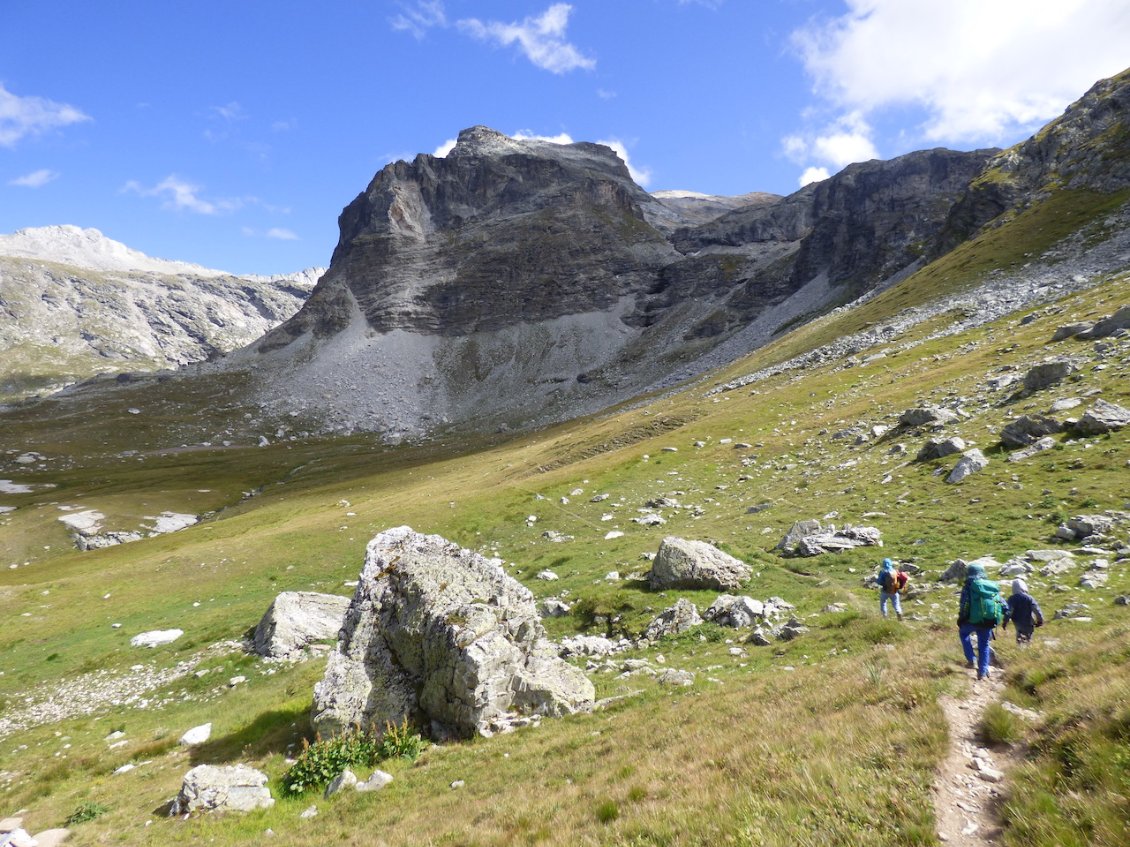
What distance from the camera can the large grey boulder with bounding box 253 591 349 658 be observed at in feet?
89.0

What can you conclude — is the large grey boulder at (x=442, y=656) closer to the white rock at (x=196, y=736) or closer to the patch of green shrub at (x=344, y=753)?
the patch of green shrub at (x=344, y=753)

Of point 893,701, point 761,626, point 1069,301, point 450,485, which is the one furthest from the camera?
point 450,485

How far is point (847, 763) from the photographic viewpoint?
27.5 ft

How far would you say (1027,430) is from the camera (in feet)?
93.7

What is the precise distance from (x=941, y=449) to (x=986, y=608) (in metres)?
22.4

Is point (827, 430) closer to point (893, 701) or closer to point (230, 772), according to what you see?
point (893, 701)

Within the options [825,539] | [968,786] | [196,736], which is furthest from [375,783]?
[825,539]

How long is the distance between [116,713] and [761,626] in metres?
26.2

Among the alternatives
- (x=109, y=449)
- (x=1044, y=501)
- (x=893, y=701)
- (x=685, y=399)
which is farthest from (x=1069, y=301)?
(x=109, y=449)

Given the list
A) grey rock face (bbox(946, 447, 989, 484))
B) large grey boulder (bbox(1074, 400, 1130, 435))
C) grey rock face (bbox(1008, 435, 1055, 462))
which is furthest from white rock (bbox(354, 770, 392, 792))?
large grey boulder (bbox(1074, 400, 1130, 435))

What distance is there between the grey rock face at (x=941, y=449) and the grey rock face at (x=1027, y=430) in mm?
1953

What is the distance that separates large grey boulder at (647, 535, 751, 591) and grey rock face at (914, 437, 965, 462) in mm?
15004

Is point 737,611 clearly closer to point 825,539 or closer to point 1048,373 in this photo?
point 825,539

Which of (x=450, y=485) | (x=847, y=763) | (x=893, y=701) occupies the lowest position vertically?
(x=450, y=485)
